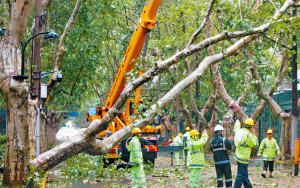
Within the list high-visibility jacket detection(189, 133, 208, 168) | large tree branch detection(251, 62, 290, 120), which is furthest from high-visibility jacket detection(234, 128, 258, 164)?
large tree branch detection(251, 62, 290, 120)

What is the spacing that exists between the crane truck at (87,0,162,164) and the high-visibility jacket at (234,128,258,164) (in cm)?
393

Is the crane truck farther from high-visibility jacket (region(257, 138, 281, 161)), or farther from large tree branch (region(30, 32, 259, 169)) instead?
high-visibility jacket (region(257, 138, 281, 161))

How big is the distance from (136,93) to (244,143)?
846 centimetres

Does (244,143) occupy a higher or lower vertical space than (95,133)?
lower

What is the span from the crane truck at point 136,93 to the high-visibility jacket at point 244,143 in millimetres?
3933

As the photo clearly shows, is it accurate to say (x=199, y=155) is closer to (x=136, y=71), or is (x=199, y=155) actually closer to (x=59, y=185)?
(x=136, y=71)

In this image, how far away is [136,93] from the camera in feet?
60.2

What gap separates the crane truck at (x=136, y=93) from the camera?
48.1 ft

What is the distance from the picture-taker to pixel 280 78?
21.9 m

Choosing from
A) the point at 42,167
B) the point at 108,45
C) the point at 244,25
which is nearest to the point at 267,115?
the point at 108,45

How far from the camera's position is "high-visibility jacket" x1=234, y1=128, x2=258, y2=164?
10.4m

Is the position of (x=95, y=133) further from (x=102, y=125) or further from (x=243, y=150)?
(x=243, y=150)

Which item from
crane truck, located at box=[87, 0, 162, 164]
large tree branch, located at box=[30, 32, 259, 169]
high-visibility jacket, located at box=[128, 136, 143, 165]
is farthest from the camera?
crane truck, located at box=[87, 0, 162, 164]

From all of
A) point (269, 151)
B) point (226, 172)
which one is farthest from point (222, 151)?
point (269, 151)
